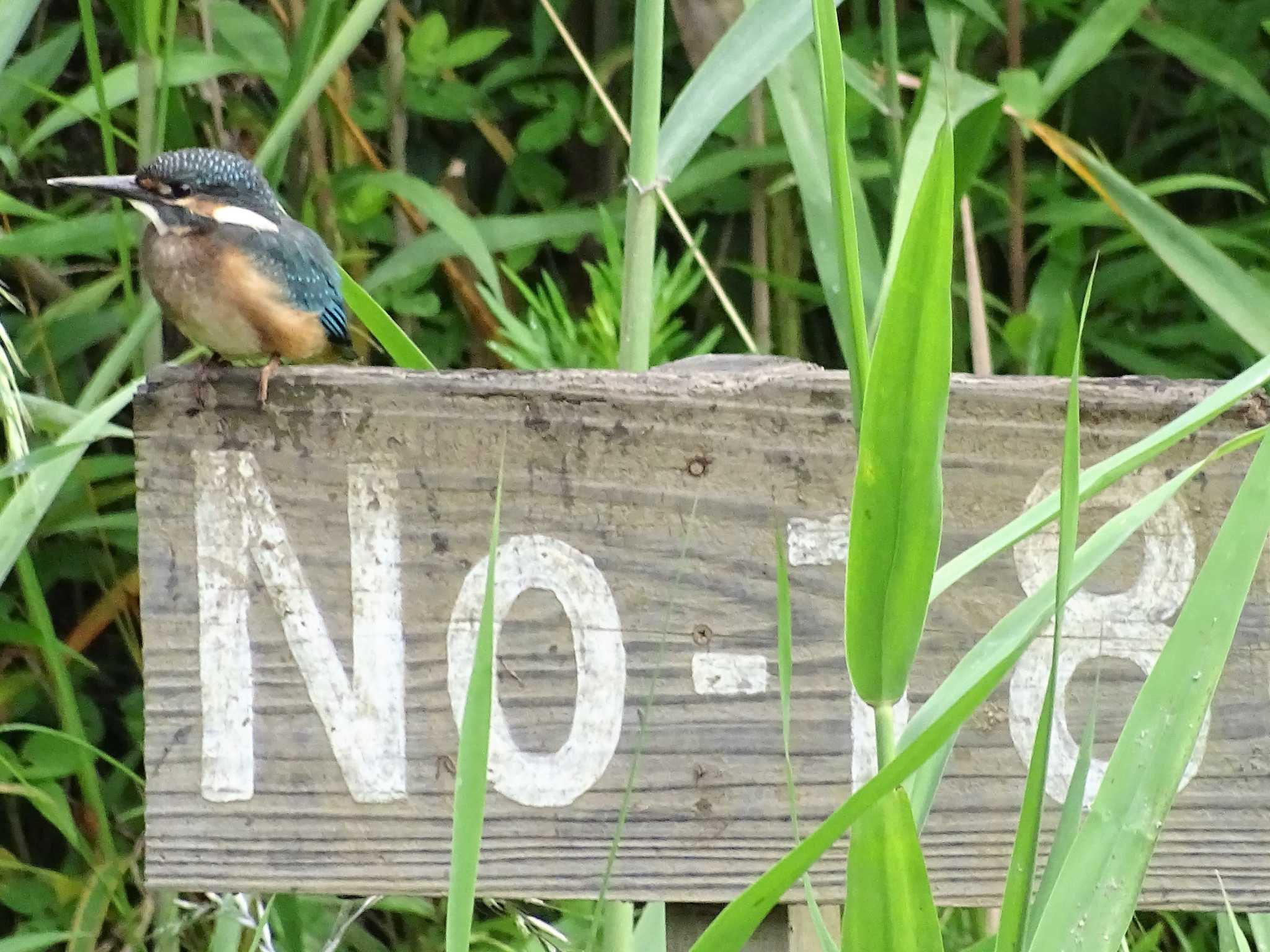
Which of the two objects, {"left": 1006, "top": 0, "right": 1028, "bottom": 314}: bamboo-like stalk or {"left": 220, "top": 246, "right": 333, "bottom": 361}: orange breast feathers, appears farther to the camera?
{"left": 1006, "top": 0, "right": 1028, "bottom": 314}: bamboo-like stalk

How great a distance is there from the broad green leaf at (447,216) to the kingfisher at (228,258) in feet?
0.41

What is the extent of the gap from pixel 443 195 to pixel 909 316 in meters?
0.97

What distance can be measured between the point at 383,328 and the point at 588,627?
0.70ft

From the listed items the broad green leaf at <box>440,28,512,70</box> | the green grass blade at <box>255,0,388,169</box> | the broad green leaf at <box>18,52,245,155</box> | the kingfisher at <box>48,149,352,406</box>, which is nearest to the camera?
the green grass blade at <box>255,0,388,169</box>

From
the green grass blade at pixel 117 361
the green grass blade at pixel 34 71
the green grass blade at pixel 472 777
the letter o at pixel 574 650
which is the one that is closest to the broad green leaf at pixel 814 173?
the letter o at pixel 574 650

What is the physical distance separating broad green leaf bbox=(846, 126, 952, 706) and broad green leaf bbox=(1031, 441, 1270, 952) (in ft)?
0.32

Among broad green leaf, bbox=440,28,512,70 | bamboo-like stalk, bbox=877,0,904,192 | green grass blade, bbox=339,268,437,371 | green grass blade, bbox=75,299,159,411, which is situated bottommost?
green grass blade, bbox=339,268,437,371

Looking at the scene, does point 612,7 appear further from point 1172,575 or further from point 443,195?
point 1172,575

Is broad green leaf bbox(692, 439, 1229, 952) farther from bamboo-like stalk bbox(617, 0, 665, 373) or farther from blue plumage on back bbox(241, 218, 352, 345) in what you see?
blue plumage on back bbox(241, 218, 352, 345)

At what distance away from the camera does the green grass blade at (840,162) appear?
596 mm

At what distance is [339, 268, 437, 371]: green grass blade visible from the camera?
91 cm

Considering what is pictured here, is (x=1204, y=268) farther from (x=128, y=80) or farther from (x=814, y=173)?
(x=128, y=80)

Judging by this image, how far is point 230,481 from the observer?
35.9 inches

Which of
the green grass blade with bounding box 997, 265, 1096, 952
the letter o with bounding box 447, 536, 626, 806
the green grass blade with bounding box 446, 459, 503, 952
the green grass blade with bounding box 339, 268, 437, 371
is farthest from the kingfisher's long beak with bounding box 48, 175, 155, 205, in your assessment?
the green grass blade with bounding box 997, 265, 1096, 952
